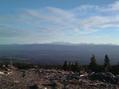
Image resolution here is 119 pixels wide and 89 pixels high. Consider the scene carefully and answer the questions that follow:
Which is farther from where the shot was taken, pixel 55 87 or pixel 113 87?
pixel 113 87

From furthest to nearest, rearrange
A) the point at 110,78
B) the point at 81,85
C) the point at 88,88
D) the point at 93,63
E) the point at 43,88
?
1. the point at 93,63
2. the point at 110,78
3. the point at 81,85
4. the point at 88,88
5. the point at 43,88

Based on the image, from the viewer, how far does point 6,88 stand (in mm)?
26234

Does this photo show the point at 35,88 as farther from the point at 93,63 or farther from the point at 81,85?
the point at 93,63

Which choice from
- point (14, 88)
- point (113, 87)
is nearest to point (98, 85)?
point (113, 87)

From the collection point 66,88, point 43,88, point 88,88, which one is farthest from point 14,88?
point 88,88

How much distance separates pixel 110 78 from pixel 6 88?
44.4 ft

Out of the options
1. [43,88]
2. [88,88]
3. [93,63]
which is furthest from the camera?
[93,63]

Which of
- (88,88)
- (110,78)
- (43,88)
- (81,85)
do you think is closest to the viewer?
(43,88)

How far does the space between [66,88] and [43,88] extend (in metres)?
2.45

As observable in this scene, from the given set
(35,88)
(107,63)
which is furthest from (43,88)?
(107,63)

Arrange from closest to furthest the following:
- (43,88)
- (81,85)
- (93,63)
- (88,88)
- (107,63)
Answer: (43,88)
(88,88)
(81,85)
(107,63)
(93,63)

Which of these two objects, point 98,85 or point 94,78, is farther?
point 94,78

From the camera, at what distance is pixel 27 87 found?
2688 cm

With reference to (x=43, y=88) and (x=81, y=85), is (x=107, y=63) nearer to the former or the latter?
(x=81, y=85)
